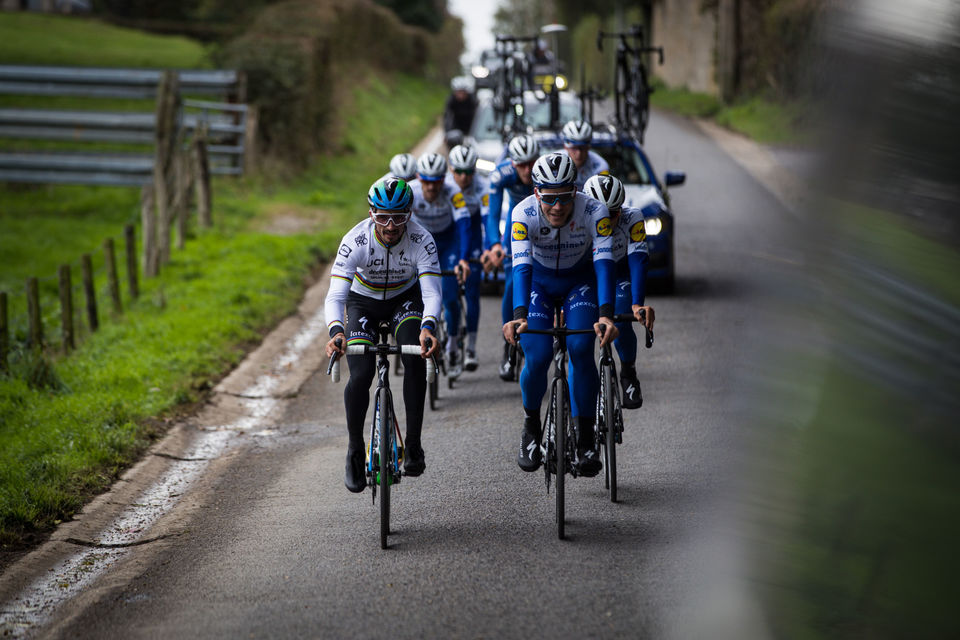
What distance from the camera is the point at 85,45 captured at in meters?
40.3

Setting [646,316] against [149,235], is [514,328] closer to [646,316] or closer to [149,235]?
[646,316]

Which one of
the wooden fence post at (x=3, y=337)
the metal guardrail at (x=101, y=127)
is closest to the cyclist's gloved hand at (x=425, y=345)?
the wooden fence post at (x=3, y=337)

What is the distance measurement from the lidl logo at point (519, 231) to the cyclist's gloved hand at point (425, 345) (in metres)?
0.95

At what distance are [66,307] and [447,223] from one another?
433 centimetres

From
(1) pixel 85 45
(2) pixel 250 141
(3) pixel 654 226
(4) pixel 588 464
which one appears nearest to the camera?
(4) pixel 588 464

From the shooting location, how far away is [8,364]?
427 inches

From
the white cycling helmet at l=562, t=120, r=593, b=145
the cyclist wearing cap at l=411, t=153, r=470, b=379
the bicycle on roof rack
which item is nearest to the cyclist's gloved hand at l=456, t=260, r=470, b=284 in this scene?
the cyclist wearing cap at l=411, t=153, r=470, b=379

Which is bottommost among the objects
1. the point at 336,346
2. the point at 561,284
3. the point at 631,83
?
the point at 336,346

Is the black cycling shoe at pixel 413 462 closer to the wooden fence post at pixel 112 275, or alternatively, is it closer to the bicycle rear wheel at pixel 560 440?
the bicycle rear wheel at pixel 560 440

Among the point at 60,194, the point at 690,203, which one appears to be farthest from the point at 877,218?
the point at 60,194

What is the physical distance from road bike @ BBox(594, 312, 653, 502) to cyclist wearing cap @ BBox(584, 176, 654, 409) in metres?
0.34

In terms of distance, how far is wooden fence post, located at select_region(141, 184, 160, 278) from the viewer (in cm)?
1506

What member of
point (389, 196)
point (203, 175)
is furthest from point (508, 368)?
point (203, 175)

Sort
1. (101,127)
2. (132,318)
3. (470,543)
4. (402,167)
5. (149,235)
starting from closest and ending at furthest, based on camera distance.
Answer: (470,543) < (402,167) < (132,318) < (149,235) < (101,127)
